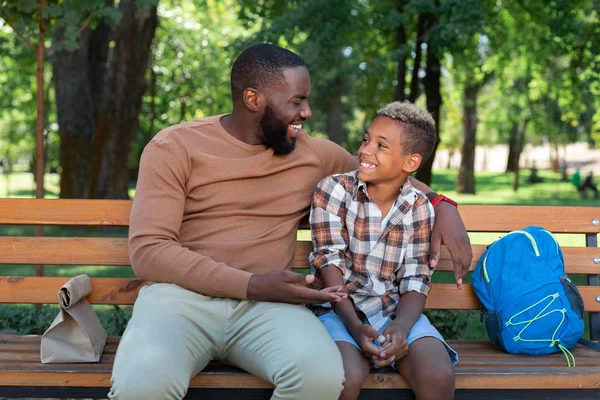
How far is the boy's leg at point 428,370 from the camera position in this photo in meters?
3.04

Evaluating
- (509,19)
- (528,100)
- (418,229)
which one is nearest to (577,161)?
(528,100)

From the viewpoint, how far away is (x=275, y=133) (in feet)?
12.0

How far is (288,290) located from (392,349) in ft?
1.64

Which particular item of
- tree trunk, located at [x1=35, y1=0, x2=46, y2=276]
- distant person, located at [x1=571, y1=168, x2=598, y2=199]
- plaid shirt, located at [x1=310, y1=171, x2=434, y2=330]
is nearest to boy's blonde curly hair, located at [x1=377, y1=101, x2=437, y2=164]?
plaid shirt, located at [x1=310, y1=171, x2=434, y2=330]

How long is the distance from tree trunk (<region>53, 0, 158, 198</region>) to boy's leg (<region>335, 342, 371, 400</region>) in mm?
8765

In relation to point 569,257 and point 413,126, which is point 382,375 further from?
point 569,257

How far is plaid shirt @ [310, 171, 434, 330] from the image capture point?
355 cm

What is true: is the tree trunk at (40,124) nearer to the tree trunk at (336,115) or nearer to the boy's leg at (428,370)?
the boy's leg at (428,370)

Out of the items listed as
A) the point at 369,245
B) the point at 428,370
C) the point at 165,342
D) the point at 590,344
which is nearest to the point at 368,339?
the point at 428,370

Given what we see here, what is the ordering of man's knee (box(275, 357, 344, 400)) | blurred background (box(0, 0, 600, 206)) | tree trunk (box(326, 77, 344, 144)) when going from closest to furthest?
1. man's knee (box(275, 357, 344, 400))
2. blurred background (box(0, 0, 600, 206))
3. tree trunk (box(326, 77, 344, 144))

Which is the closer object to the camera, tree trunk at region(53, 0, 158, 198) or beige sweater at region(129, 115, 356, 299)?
beige sweater at region(129, 115, 356, 299)

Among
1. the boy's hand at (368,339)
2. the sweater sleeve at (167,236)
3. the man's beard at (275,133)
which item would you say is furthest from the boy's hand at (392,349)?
the man's beard at (275,133)

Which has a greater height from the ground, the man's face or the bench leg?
the man's face

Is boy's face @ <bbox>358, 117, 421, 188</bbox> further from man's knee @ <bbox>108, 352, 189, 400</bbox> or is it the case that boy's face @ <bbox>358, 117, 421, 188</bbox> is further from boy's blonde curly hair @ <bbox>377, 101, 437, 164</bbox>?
man's knee @ <bbox>108, 352, 189, 400</bbox>
